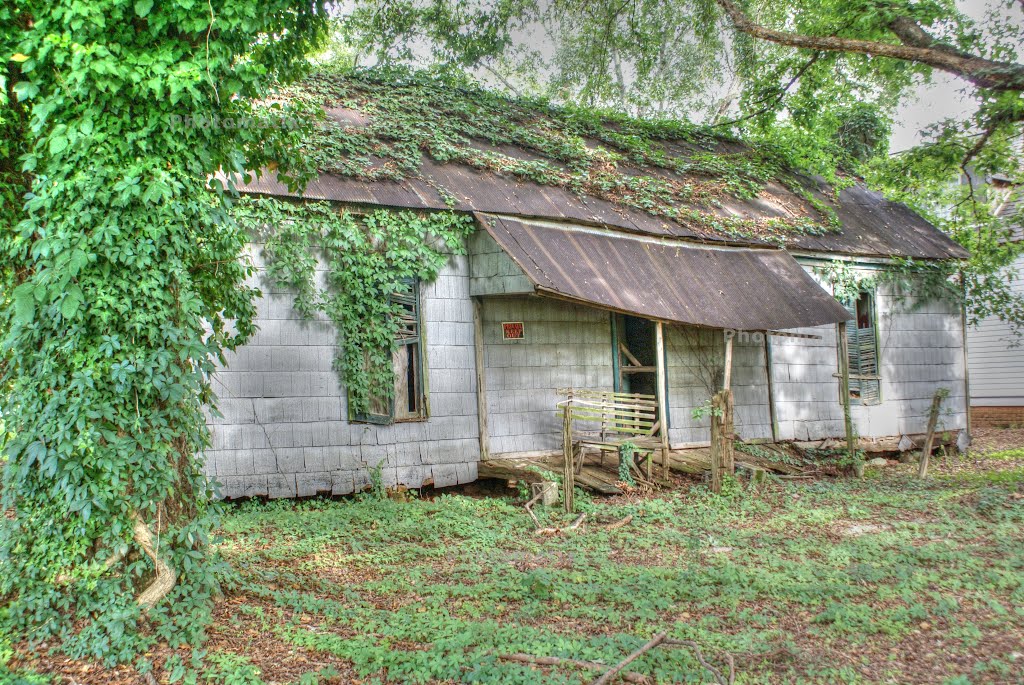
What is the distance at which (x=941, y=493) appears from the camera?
10.9m

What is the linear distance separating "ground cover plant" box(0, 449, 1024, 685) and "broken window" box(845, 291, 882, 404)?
15.6ft

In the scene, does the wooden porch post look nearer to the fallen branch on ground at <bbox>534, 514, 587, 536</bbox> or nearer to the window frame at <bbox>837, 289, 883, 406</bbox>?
the fallen branch on ground at <bbox>534, 514, 587, 536</bbox>

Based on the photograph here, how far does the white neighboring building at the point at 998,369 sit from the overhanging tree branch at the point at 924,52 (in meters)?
11.8

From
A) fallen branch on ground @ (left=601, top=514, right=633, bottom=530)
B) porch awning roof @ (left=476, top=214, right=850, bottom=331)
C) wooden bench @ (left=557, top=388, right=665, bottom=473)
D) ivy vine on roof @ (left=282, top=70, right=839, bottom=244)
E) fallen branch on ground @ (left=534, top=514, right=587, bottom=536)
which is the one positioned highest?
ivy vine on roof @ (left=282, top=70, right=839, bottom=244)

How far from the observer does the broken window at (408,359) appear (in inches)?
410

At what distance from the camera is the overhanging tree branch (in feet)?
29.8

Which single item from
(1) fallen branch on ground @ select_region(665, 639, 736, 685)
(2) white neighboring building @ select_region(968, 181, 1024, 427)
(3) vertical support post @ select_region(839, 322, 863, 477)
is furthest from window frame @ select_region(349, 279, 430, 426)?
(2) white neighboring building @ select_region(968, 181, 1024, 427)

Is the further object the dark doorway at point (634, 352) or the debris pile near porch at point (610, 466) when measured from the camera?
the dark doorway at point (634, 352)

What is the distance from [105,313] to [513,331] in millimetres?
6746

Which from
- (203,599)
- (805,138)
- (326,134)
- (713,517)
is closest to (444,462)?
(713,517)

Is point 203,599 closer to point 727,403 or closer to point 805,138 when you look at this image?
point 727,403

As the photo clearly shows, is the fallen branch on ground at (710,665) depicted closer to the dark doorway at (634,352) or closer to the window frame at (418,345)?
the window frame at (418,345)

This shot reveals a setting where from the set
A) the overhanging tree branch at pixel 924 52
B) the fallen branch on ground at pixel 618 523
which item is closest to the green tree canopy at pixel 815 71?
the overhanging tree branch at pixel 924 52

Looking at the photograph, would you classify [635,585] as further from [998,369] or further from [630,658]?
[998,369]
